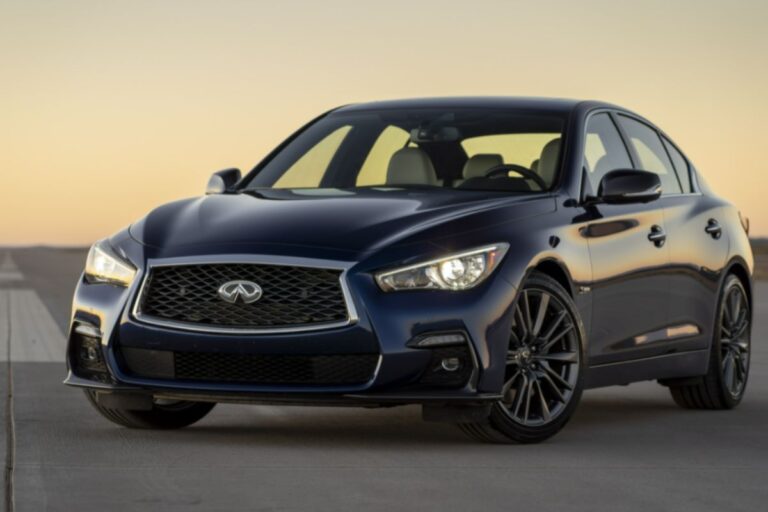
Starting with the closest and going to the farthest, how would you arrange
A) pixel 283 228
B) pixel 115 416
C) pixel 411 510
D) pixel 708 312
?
pixel 411 510
pixel 283 228
pixel 115 416
pixel 708 312

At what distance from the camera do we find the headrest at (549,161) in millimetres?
9180

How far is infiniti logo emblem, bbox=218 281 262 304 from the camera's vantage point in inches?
309

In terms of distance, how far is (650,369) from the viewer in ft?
32.1

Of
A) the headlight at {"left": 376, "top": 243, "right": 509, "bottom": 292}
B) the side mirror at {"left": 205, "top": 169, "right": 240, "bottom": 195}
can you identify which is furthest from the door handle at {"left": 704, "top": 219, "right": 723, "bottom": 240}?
the headlight at {"left": 376, "top": 243, "right": 509, "bottom": 292}

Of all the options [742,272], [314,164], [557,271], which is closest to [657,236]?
[557,271]

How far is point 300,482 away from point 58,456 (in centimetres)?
130

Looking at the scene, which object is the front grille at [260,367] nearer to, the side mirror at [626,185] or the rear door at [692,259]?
the side mirror at [626,185]

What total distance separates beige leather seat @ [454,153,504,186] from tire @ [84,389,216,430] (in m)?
1.80

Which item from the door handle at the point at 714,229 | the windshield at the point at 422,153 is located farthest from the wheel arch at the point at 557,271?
the door handle at the point at 714,229

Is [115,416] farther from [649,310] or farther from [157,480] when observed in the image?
[649,310]

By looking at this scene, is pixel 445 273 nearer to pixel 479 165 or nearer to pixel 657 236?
pixel 479 165

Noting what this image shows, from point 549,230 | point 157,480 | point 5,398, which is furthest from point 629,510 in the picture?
point 5,398

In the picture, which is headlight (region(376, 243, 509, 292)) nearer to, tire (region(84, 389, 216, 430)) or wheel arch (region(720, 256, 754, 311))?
tire (region(84, 389, 216, 430))

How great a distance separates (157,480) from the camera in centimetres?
693
